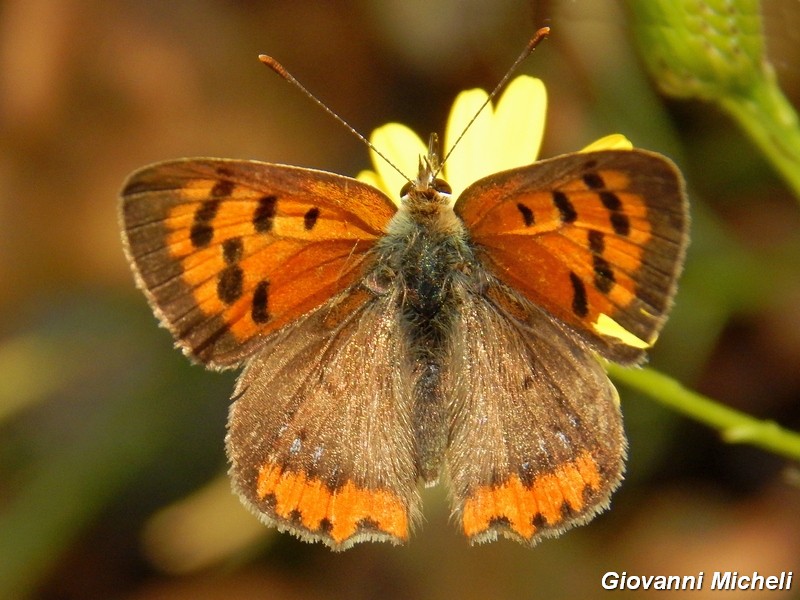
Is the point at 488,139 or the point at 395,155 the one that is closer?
the point at 488,139

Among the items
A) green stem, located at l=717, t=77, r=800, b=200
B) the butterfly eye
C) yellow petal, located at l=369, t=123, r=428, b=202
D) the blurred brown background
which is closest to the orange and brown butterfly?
the butterfly eye

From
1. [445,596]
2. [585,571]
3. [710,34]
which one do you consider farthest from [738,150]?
[445,596]

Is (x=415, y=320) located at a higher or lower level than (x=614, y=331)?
higher

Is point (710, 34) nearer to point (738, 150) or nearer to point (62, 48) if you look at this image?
point (738, 150)

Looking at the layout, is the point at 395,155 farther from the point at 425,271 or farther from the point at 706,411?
the point at 706,411

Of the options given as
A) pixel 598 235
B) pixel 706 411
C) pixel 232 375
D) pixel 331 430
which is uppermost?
pixel 598 235

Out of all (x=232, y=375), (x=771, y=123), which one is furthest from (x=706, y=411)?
(x=232, y=375)
